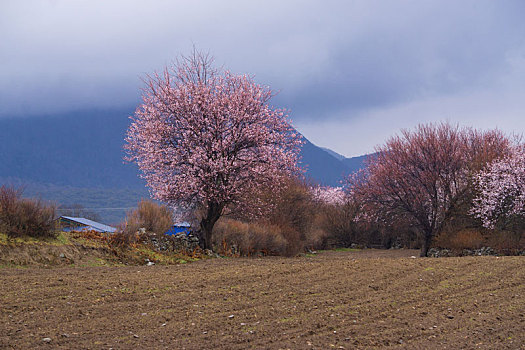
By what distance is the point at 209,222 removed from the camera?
18656 mm

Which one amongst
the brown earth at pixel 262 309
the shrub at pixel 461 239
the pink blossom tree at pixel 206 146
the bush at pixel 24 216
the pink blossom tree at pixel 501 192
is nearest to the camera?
the brown earth at pixel 262 309

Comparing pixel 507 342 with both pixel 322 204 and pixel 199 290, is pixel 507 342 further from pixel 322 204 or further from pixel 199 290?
pixel 322 204

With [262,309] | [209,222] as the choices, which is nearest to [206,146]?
[209,222]

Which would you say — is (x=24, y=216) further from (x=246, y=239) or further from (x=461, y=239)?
(x=461, y=239)

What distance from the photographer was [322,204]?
39438 mm

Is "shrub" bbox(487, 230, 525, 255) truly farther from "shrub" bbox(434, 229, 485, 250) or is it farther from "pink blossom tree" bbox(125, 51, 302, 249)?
"pink blossom tree" bbox(125, 51, 302, 249)

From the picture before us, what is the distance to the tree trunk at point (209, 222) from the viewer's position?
18.5 meters


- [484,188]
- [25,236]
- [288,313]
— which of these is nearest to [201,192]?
[25,236]

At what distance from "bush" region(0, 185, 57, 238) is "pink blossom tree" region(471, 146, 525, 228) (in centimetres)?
1739

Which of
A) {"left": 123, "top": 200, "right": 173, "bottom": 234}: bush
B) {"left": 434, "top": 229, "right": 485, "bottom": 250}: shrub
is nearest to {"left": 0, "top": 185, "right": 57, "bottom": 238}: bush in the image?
{"left": 123, "top": 200, "right": 173, "bottom": 234}: bush

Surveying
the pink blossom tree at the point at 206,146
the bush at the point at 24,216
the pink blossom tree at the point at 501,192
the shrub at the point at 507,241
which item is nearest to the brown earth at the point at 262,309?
the bush at the point at 24,216

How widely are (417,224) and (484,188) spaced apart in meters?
3.81

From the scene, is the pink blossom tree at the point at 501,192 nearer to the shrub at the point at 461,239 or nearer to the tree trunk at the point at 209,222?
the shrub at the point at 461,239

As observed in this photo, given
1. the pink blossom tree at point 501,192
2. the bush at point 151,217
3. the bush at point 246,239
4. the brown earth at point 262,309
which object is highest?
the pink blossom tree at point 501,192
